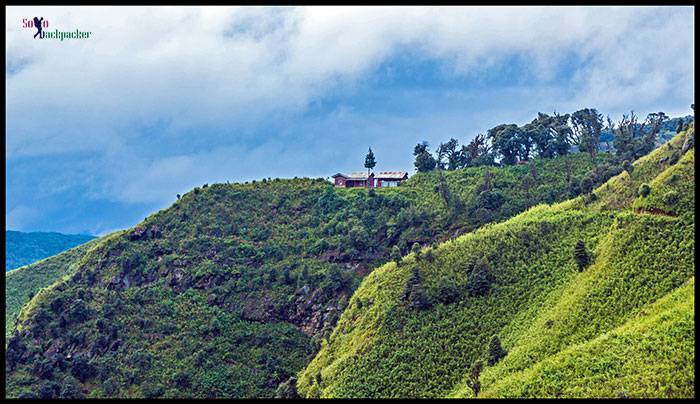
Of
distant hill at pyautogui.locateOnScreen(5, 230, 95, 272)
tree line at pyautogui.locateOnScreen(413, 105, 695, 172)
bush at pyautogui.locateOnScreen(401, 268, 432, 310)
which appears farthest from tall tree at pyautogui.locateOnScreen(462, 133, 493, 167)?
distant hill at pyautogui.locateOnScreen(5, 230, 95, 272)

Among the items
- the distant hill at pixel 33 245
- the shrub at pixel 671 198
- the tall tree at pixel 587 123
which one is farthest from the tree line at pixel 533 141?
the distant hill at pixel 33 245

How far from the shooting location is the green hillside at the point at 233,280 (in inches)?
2746

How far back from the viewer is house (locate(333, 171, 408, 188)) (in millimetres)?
101956

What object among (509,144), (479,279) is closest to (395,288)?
(479,279)

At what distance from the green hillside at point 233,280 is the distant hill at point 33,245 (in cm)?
7319

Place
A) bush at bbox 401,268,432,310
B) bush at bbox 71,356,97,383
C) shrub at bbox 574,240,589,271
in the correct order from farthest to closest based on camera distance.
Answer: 1. bush at bbox 71,356,97,383
2. bush at bbox 401,268,432,310
3. shrub at bbox 574,240,589,271

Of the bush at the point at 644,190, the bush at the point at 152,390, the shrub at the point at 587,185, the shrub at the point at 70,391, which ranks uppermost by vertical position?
the shrub at the point at 587,185

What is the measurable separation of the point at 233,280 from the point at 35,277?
124 ft

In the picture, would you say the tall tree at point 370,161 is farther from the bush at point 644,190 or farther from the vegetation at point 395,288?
the bush at point 644,190

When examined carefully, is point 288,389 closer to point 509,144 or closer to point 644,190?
point 644,190

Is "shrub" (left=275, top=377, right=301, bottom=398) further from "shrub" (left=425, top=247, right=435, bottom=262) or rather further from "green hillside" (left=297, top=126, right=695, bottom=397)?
"shrub" (left=425, top=247, right=435, bottom=262)

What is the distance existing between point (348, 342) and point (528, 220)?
1873 cm

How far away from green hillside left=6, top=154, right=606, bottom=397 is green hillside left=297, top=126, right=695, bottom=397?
8426mm

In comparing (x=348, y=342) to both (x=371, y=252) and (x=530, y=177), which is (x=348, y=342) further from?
(x=530, y=177)
